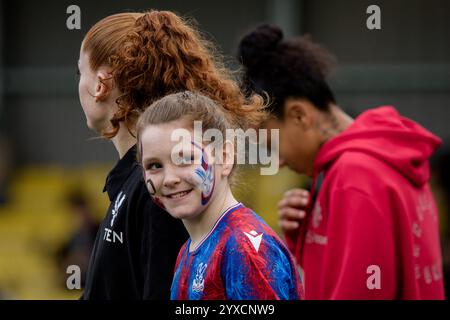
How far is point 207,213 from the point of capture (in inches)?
87.4

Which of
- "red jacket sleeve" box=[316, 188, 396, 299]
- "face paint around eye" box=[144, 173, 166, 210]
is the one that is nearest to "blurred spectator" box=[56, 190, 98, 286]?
"red jacket sleeve" box=[316, 188, 396, 299]

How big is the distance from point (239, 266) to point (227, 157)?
1.05 ft

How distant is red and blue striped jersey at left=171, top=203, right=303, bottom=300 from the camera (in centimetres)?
206

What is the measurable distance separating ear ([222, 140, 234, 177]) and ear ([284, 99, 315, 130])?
129 cm

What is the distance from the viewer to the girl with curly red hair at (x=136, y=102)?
2.37 metres

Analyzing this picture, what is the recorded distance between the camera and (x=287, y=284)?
212cm

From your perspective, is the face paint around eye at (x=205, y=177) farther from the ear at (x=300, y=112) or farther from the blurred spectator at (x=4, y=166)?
the blurred spectator at (x=4, y=166)

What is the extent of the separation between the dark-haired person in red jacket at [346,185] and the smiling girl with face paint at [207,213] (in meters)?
0.89

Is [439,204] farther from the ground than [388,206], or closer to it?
closer to it

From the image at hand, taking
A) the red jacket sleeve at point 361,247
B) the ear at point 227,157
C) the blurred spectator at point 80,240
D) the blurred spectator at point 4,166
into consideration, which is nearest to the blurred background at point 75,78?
the blurred spectator at point 4,166
